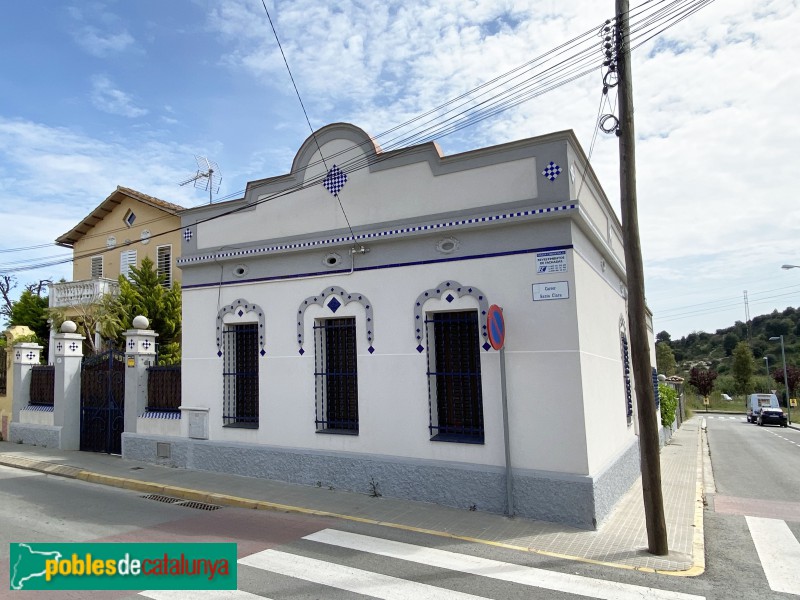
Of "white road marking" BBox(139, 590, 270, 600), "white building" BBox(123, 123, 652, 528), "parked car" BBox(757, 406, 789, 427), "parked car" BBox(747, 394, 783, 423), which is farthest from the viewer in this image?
"parked car" BBox(747, 394, 783, 423)

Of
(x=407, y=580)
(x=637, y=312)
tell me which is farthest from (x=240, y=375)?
(x=637, y=312)

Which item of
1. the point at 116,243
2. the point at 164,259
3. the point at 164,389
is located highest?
the point at 116,243

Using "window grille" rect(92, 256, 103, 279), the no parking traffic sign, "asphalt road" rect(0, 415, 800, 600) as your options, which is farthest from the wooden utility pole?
"window grille" rect(92, 256, 103, 279)

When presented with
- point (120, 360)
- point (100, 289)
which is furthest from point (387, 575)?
point (100, 289)

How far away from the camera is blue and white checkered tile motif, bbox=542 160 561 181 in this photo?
7406 millimetres

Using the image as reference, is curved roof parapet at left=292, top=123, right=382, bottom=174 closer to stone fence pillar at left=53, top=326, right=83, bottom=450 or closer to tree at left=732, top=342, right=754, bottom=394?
stone fence pillar at left=53, top=326, right=83, bottom=450

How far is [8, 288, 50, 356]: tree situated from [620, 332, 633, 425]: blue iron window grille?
20.9 m

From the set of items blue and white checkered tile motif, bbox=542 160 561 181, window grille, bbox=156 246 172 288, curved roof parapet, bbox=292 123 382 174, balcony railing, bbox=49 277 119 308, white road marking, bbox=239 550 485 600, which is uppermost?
window grille, bbox=156 246 172 288

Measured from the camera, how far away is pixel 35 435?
13328mm

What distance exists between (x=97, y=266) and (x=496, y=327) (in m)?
23.3

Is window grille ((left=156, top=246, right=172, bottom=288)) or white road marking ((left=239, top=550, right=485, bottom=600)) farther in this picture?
window grille ((left=156, top=246, right=172, bottom=288))

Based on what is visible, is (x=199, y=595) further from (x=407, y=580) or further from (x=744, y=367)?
(x=744, y=367)

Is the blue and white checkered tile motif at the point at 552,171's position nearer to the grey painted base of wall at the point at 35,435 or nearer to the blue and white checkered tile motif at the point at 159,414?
the blue and white checkered tile motif at the point at 159,414

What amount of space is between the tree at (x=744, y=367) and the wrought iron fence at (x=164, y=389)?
56.8m
